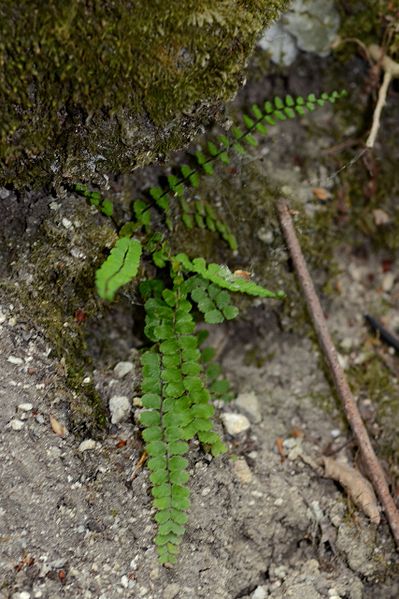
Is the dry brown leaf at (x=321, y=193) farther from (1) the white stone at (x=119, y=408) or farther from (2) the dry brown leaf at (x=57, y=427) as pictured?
(2) the dry brown leaf at (x=57, y=427)

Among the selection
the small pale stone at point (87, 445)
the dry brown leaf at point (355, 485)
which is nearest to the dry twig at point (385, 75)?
the dry brown leaf at point (355, 485)

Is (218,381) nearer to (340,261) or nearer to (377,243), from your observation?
(340,261)

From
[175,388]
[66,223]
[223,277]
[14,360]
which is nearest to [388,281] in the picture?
[223,277]

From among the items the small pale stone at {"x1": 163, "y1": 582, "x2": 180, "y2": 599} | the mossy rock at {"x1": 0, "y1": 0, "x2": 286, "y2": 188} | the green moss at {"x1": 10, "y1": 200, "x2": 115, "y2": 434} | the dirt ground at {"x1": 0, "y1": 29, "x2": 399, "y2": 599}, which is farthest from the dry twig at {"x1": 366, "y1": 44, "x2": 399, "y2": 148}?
the small pale stone at {"x1": 163, "y1": 582, "x2": 180, "y2": 599}

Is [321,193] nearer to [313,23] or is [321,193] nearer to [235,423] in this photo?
[313,23]

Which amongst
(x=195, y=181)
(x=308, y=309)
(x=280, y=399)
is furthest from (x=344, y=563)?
(x=195, y=181)

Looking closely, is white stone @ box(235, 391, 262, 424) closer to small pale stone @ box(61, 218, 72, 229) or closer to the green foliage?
the green foliage

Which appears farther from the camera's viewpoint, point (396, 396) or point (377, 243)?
point (377, 243)
